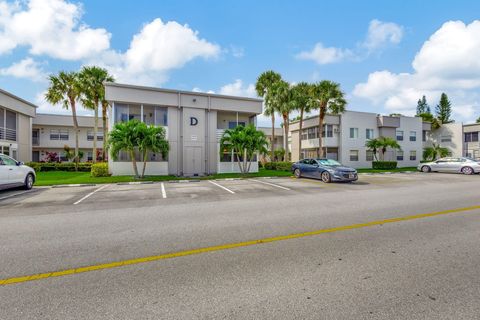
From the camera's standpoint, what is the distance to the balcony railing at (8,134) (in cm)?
2161

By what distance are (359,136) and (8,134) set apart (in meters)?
39.4

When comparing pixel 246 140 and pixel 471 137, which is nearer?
pixel 246 140

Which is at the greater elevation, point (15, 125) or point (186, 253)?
point (15, 125)

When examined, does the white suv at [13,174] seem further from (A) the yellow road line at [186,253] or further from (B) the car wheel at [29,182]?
(A) the yellow road line at [186,253]

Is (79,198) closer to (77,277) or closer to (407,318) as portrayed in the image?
(77,277)

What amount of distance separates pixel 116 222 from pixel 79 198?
15.6 ft

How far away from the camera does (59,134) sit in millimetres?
35250

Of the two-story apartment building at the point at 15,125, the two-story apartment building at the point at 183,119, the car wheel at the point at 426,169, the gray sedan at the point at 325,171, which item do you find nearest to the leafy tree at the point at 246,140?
the two-story apartment building at the point at 183,119

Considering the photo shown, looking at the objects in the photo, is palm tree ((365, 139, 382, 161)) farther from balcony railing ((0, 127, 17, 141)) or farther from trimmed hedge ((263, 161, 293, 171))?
balcony railing ((0, 127, 17, 141))

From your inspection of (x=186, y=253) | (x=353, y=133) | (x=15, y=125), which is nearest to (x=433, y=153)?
(x=353, y=133)

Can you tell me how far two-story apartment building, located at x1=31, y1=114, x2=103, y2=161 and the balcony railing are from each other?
1150 cm

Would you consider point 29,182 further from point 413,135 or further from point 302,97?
point 413,135

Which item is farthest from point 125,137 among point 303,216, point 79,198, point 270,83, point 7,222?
point 270,83

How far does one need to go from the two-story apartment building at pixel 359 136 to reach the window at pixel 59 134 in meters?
33.5
